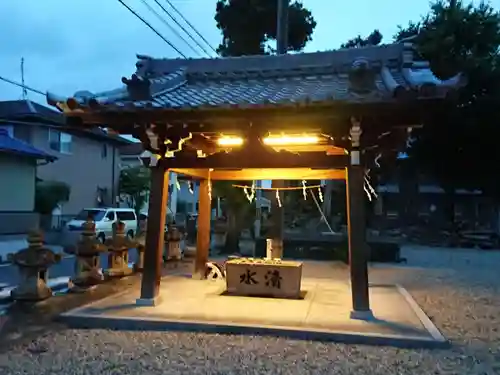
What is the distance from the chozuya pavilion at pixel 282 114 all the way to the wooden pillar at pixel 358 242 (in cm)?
1

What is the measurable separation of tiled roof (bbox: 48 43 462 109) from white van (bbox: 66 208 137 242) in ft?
42.3

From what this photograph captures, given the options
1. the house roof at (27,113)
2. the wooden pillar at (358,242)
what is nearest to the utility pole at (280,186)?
the wooden pillar at (358,242)

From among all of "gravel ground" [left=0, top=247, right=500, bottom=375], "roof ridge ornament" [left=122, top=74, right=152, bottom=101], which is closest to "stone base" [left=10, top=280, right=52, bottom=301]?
"gravel ground" [left=0, top=247, right=500, bottom=375]

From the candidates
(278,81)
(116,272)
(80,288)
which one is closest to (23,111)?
(116,272)

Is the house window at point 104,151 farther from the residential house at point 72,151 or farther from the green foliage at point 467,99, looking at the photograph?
the green foliage at point 467,99

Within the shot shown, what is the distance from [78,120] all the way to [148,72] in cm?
242

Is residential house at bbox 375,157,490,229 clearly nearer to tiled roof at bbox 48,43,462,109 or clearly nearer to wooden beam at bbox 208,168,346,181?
wooden beam at bbox 208,168,346,181

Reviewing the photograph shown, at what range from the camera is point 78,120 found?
23.2 feet

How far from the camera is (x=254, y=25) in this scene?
18203 millimetres

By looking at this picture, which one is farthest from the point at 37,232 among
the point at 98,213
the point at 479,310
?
the point at 98,213

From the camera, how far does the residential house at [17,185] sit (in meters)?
17.4

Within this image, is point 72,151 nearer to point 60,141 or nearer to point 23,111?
point 60,141

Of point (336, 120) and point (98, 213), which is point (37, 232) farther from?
point (98, 213)

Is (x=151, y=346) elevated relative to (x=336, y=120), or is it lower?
lower
